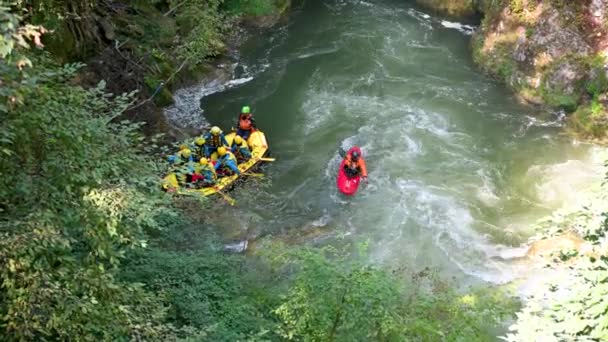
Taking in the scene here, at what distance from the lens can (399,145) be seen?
1293 cm

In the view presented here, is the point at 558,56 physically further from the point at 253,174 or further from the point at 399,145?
the point at 253,174

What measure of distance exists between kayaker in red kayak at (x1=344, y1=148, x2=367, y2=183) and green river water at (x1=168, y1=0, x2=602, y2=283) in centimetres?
54

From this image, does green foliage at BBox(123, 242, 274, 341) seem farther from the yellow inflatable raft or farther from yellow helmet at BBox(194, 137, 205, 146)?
yellow helmet at BBox(194, 137, 205, 146)

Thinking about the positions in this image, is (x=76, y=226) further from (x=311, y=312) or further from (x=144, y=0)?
(x=144, y=0)

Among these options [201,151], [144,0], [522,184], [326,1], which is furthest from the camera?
[326,1]

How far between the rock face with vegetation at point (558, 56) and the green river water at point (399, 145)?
553 mm

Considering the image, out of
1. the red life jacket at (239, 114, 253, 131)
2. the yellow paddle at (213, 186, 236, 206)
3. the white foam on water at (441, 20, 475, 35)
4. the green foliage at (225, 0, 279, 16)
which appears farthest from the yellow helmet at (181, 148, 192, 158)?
the white foam on water at (441, 20, 475, 35)

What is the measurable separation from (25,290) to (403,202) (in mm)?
9210

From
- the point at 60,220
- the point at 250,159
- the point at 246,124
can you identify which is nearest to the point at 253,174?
the point at 250,159

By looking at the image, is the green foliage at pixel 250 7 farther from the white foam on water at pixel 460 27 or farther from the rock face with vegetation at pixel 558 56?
the rock face with vegetation at pixel 558 56

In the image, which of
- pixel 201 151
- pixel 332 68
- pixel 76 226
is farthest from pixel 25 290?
pixel 332 68

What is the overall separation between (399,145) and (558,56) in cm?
556

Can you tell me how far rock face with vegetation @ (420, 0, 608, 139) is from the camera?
13461 mm

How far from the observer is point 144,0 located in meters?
13.4
